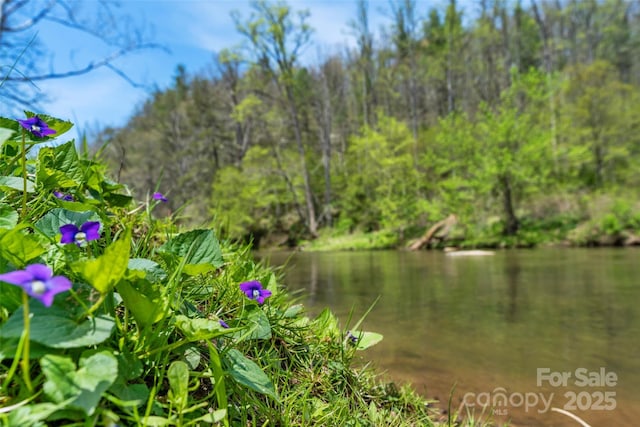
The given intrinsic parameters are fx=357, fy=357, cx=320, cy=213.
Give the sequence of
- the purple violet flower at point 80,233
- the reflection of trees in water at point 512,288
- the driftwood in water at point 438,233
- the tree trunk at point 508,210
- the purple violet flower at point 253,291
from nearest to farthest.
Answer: the purple violet flower at point 80,233, the purple violet flower at point 253,291, the reflection of trees in water at point 512,288, the tree trunk at point 508,210, the driftwood in water at point 438,233

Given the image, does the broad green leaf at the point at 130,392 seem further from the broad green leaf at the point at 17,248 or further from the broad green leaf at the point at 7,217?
the broad green leaf at the point at 7,217

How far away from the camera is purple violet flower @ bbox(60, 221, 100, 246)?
726 mm

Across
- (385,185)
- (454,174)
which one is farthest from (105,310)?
(385,185)

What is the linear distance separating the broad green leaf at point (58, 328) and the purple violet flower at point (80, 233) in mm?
182

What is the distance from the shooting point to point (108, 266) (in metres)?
0.58

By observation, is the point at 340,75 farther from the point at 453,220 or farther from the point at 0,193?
the point at 0,193

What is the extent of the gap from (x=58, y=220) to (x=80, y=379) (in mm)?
475

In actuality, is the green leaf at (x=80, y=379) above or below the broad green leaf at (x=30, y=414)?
above

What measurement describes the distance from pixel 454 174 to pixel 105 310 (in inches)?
729

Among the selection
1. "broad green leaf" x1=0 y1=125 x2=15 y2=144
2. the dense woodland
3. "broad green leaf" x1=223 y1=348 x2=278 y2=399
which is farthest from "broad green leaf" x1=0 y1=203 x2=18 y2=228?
the dense woodland

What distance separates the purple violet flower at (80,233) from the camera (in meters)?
0.73

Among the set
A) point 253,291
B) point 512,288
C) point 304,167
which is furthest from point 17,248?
point 304,167

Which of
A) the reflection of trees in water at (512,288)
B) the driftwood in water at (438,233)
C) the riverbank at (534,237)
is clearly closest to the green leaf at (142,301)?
the reflection of trees in water at (512,288)

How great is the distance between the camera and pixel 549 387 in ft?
7.19
